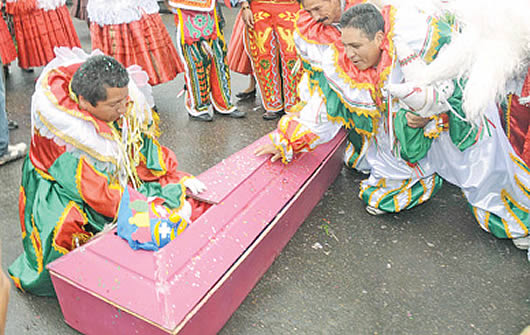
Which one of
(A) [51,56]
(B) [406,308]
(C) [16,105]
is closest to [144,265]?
(B) [406,308]

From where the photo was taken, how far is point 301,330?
1.80 metres

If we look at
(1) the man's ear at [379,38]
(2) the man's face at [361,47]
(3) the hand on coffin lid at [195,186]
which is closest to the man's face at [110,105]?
(3) the hand on coffin lid at [195,186]

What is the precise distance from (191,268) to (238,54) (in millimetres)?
2569

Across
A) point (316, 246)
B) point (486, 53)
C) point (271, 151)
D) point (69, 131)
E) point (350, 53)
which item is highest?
point (486, 53)

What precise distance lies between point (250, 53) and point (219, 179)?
5.53 ft

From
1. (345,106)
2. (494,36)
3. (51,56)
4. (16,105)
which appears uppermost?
(494,36)

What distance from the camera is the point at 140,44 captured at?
11.6 feet

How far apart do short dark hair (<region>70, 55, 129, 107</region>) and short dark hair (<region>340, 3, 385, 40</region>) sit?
0.98m

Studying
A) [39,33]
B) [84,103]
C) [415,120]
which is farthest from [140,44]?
[415,120]

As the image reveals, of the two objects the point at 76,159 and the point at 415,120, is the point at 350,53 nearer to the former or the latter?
the point at 415,120

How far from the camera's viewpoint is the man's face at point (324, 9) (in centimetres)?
236

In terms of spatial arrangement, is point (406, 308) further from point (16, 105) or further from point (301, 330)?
point (16, 105)

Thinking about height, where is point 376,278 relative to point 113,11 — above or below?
below

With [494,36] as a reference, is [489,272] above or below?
below
